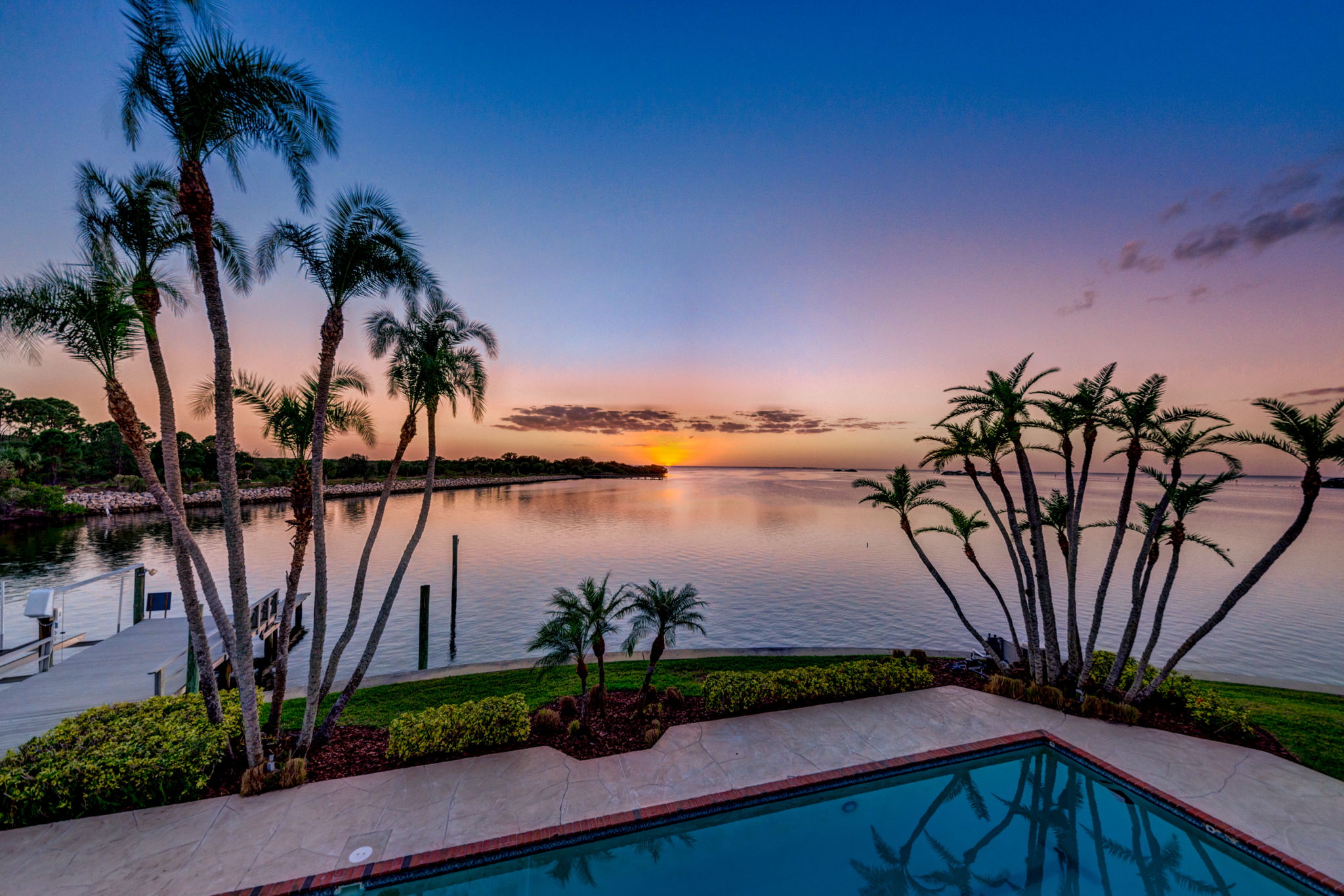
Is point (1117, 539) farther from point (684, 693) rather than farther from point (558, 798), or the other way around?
point (558, 798)

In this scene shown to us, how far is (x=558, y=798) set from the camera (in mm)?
6676

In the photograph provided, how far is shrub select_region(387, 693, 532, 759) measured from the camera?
760cm

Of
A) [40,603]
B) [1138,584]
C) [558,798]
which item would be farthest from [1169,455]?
[40,603]

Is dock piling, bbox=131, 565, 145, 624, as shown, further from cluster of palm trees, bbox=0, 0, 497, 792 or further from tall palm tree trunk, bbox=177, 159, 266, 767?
tall palm tree trunk, bbox=177, 159, 266, 767

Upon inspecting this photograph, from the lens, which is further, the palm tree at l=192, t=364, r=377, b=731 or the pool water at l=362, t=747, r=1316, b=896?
the palm tree at l=192, t=364, r=377, b=731

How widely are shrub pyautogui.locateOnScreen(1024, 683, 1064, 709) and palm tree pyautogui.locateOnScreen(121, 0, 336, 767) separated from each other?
12.9 m

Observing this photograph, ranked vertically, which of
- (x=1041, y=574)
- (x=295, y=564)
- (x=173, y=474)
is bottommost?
(x=1041, y=574)

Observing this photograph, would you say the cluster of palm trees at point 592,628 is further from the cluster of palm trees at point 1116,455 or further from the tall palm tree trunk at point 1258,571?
the tall palm tree trunk at point 1258,571

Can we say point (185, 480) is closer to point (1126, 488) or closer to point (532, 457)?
point (532, 457)

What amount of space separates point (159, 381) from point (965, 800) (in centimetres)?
1273

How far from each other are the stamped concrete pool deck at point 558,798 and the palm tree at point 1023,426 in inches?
59.5

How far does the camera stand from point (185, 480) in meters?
73.6

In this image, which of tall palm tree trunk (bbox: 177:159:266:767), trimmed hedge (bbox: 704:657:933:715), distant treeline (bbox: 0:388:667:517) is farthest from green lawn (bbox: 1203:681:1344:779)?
distant treeline (bbox: 0:388:667:517)

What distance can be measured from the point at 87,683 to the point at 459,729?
7.75 metres
